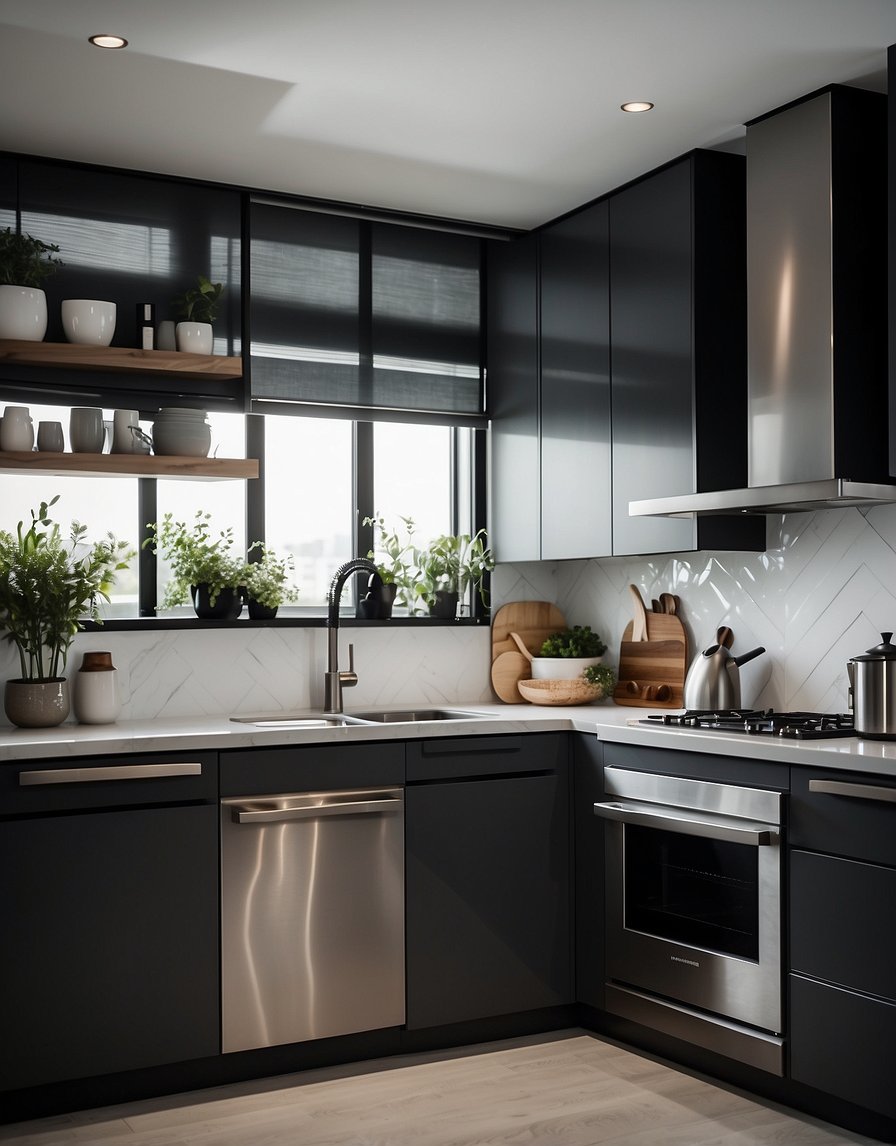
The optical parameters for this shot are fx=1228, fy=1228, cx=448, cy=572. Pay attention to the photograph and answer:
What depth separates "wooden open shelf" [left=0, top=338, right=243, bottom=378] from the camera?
11.2ft

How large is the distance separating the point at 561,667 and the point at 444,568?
1.73ft

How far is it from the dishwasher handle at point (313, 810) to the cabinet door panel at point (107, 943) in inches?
3.2

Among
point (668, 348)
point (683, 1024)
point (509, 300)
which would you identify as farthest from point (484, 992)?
point (509, 300)

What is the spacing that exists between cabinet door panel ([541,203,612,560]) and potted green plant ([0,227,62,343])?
1595 millimetres

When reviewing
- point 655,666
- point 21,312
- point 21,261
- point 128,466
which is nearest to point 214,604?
point 128,466

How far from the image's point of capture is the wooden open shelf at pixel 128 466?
342cm

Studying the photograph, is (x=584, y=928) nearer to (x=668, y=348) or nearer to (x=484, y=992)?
(x=484, y=992)

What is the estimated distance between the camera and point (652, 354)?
3.61 meters

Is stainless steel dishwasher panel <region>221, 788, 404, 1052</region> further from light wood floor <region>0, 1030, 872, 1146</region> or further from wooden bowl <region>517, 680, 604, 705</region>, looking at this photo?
wooden bowl <region>517, 680, 604, 705</region>

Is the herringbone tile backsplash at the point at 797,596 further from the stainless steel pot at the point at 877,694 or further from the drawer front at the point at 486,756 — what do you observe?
the drawer front at the point at 486,756

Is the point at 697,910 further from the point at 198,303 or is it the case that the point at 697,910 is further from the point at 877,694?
the point at 198,303

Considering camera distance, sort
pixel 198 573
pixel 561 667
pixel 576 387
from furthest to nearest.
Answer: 1. pixel 561 667
2. pixel 576 387
3. pixel 198 573

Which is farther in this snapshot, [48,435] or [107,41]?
[48,435]

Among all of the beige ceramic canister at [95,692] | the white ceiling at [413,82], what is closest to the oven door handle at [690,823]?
the beige ceramic canister at [95,692]
